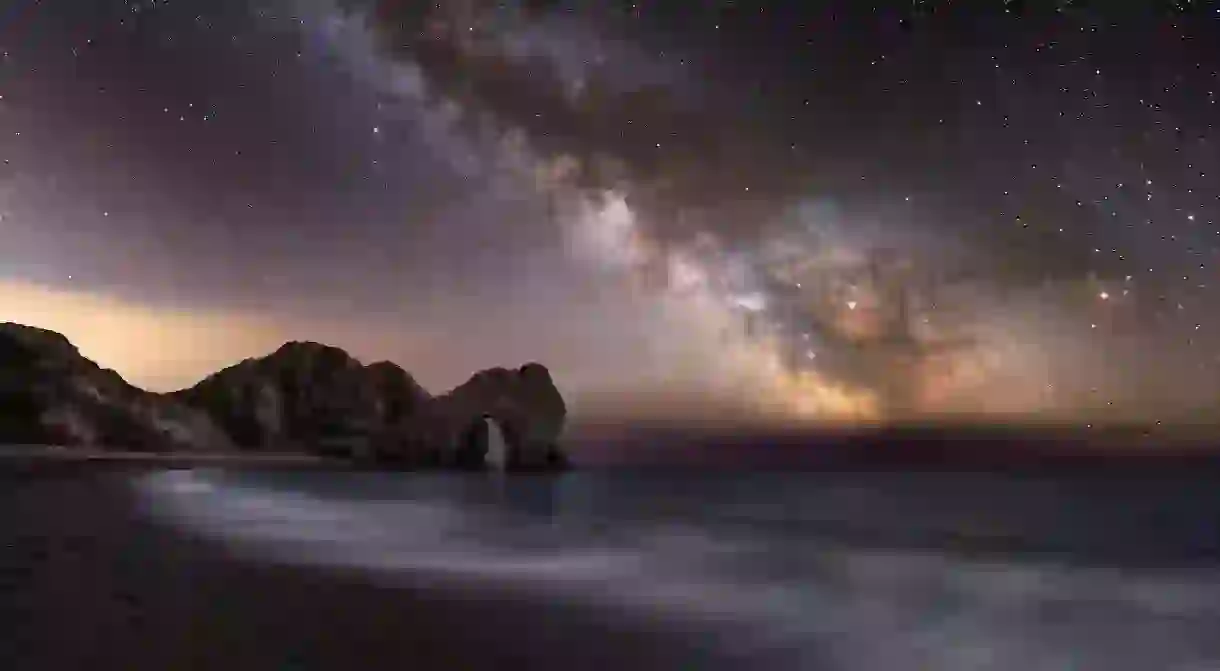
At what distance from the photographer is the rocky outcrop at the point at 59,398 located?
42750 mm

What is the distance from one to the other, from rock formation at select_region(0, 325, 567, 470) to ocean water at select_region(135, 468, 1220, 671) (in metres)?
14.0

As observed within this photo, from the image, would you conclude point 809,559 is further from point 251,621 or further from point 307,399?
point 307,399

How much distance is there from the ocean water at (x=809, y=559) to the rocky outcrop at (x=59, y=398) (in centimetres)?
1453

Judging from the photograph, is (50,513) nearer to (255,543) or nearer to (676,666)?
(255,543)

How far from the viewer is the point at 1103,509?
104ft

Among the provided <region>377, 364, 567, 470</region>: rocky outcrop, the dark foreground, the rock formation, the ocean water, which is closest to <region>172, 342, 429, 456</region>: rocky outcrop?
the rock formation

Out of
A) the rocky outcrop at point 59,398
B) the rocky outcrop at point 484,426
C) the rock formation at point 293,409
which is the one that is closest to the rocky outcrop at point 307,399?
the rock formation at point 293,409

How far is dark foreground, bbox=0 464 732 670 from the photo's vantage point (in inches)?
247

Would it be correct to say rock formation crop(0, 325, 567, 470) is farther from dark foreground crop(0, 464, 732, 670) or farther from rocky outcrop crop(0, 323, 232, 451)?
dark foreground crop(0, 464, 732, 670)

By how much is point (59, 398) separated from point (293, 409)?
51.9ft

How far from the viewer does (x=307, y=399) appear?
185 feet

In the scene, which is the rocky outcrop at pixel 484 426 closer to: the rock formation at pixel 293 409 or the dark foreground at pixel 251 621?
the rock formation at pixel 293 409

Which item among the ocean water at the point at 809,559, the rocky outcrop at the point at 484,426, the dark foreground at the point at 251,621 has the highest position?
the rocky outcrop at the point at 484,426

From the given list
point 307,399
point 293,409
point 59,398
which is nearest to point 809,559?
point 59,398
